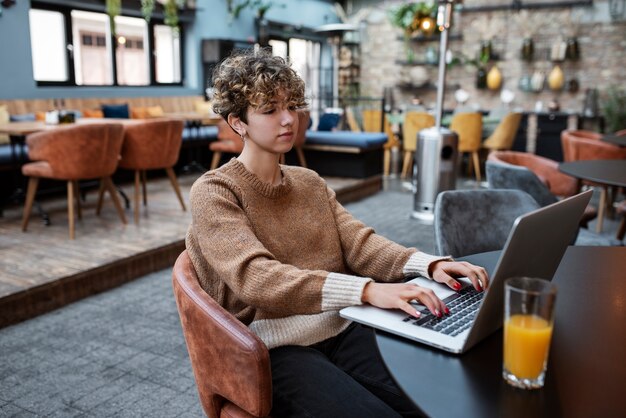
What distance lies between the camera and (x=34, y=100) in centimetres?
677

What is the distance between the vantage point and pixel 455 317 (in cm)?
108

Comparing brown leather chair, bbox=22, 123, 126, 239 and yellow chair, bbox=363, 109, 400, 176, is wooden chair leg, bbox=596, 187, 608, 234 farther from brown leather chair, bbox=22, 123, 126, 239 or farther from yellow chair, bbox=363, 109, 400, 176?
brown leather chair, bbox=22, 123, 126, 239

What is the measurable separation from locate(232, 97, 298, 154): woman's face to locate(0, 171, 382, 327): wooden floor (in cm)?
208

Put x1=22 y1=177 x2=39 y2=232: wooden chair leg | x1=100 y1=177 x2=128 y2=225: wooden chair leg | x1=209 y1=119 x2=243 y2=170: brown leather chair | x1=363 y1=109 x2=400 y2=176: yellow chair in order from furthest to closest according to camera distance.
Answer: x1=363 y1=109 x2=400 y2=176: yellow chair → x1=209 y1=119 x2=243 y2=170: brown leather chair → x1=100 y1=177 x2=128 y2=225: wooden chair leg → x1=22 y1=177 x2=39 y2=232: wooden chair leg

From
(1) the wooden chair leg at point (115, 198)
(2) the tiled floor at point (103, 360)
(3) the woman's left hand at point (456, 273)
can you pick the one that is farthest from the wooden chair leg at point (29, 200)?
(3) the woman's left hand at point (456, 273)

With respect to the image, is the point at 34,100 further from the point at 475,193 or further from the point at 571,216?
the point at 571,216

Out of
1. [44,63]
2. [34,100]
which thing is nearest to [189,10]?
[44,63]

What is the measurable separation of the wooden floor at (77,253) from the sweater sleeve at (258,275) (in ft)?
6.81

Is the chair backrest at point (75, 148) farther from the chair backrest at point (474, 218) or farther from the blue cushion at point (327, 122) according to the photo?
the blue cushion at point (327, 122)

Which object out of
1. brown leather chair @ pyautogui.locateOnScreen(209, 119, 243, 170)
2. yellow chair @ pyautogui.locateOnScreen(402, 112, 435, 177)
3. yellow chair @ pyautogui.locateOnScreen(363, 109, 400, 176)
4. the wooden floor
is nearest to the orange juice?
the wooden floor

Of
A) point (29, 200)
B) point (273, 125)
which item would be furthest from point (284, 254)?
point (29, 200)

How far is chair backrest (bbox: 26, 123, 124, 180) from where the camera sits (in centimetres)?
398

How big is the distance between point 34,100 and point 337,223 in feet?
20.5

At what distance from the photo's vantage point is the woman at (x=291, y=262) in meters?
1.16
